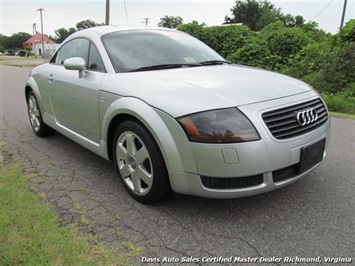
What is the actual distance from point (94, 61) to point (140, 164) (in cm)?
130

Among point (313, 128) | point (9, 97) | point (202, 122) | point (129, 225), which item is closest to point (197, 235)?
point (129, 225)

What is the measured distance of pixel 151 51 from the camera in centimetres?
319

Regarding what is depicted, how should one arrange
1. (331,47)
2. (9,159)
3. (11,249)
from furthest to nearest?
1. (331,47)
2. (9,159)
3. (11,249)

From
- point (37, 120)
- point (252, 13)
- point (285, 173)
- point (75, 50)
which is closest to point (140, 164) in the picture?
point (285, 173)

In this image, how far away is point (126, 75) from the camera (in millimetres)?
2764

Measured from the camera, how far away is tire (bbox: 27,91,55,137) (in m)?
4.48

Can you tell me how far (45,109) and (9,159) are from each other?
2.59ft

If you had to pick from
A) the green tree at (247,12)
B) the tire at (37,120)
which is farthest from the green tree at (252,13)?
the tire at (37,120)

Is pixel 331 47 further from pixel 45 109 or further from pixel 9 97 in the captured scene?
pixel 9 97

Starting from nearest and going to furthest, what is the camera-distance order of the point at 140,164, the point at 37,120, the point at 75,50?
1. the point at 140,164
2. the point at 75,50
3. the point at 37,120

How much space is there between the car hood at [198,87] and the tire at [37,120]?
2.07 meters

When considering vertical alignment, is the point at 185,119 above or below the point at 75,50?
below

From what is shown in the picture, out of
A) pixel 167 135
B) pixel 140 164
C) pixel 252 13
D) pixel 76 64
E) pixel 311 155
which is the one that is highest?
pixel 252 13

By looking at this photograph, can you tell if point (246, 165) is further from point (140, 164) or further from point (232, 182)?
point (140, 164)
